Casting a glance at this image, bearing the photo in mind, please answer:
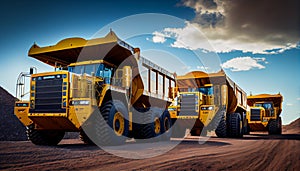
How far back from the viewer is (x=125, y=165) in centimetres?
585

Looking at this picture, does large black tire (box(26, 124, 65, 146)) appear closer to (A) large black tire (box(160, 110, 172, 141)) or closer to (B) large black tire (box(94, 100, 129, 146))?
(B) large black tire (box(94, 100, 129, 146))

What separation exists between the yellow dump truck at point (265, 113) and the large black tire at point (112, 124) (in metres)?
17.7

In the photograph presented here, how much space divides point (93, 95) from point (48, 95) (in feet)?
4.42

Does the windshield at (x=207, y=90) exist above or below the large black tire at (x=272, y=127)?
above

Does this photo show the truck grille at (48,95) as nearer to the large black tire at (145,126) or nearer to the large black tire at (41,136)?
the large black tire at (41,136)

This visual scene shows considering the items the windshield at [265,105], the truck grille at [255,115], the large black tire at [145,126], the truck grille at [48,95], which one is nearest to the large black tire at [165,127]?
the large black tire at [145,126]

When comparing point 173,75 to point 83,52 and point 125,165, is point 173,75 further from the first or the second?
point 125,165

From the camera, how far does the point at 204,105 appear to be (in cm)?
1530

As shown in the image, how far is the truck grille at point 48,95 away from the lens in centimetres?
890

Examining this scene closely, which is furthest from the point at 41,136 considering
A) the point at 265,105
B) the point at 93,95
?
the point at 265,105

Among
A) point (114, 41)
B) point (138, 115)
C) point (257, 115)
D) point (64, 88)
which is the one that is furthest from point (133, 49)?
point (257, 115)

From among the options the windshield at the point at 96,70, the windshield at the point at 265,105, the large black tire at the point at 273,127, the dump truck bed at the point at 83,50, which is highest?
the dump truck bed at the point at 83,50

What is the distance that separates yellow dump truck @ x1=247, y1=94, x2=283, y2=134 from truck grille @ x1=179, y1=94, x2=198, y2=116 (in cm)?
1200

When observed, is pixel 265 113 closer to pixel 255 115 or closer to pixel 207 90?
pixel 255 115
